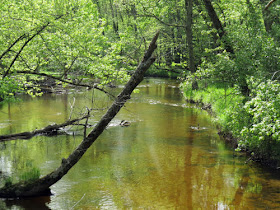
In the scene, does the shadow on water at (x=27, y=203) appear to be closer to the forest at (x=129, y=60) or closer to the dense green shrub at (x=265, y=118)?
the forest at (x=129, y=60)

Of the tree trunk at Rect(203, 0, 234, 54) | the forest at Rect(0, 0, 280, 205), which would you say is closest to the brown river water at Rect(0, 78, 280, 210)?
the forest at Rect(0, 0, 280, 205)

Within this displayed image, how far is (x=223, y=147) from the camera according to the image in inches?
558

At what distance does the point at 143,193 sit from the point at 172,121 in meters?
10.2

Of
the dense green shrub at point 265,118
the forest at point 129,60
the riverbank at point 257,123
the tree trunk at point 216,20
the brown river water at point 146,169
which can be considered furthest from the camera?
the tree trunk at point 216,20

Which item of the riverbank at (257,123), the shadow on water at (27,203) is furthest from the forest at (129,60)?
the shadow on water at (27,203)

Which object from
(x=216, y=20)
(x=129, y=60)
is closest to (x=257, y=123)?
(x=129, y=60)

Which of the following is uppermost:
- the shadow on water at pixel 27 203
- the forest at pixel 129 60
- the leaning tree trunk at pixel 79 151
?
the forest at pixel 129 60

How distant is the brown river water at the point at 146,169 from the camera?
8.88 m

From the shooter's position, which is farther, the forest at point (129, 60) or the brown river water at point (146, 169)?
the forest at point (129, 60)

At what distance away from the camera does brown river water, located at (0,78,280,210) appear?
29.1 feet

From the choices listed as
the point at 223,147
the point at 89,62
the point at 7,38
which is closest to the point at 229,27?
the point at 223,147

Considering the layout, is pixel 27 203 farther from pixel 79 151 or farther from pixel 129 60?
pixel 129 60

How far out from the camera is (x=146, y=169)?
455 inches

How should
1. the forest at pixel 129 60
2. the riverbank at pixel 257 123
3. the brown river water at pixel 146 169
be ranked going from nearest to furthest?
the riverbank at pixel 257 123, the brown river water at pixel 146 169, the forest at pixel 129 60
